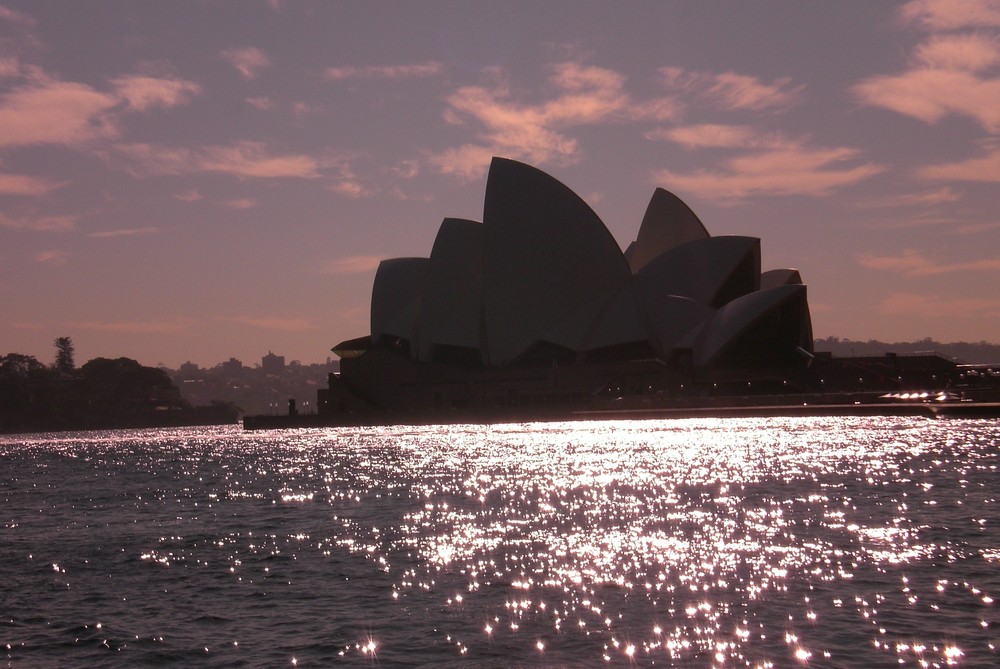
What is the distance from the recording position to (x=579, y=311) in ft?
267

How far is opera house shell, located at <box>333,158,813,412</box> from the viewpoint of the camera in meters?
74.3

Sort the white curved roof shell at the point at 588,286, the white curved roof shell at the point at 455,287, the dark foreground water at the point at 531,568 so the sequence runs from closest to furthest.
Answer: the dark foreground water at the point at 531,568 < the white curved roof shell at the point at 588,286 < the white curved roof shell at the point at 455,287

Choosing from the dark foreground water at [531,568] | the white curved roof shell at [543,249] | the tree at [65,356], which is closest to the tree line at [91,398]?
the tree at [65,356]

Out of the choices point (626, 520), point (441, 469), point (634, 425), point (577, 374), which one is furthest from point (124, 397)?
point (626, 520)

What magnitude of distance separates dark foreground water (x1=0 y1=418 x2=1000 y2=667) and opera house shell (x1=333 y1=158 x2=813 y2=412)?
1613 inches

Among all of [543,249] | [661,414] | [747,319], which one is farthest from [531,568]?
[543,249]

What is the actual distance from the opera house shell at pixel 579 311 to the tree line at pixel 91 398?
2683 inches

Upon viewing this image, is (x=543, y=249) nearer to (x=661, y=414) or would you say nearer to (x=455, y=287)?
(x=455, y=287)

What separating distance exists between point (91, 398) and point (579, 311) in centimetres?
8776

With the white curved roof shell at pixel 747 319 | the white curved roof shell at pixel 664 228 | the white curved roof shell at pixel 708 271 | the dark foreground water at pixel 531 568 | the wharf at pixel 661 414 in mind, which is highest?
the white curved roof shell at pixel 664 228

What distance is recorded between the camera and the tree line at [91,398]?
141 m

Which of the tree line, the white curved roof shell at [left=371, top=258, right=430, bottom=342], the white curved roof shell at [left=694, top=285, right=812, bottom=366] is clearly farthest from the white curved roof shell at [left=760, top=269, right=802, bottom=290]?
the tree line

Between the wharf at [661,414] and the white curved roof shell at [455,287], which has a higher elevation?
the white curved roof shell at [455,287]

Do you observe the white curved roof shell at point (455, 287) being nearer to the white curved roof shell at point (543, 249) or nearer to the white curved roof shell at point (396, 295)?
the white curved roof shell at point (543, 249)
